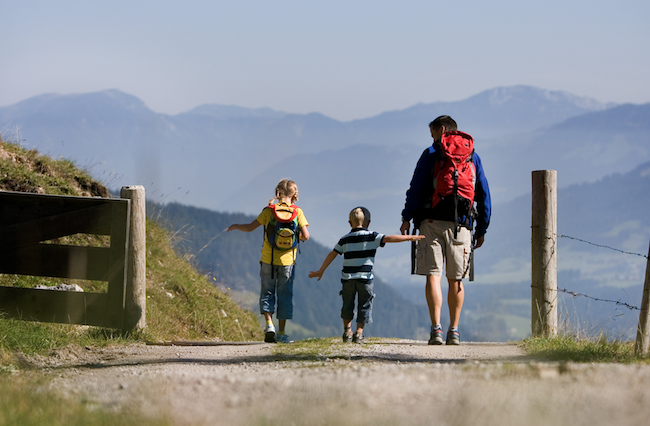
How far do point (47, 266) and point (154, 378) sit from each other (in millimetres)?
3709

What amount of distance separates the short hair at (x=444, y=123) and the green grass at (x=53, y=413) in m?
4.84

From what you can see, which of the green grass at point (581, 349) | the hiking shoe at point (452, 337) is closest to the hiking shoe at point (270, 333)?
the hiking shoe at point (452, 337)

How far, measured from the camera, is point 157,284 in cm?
1170

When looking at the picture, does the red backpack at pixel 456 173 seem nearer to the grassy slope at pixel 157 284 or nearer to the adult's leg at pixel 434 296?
the adult's leg at pixel 434 296

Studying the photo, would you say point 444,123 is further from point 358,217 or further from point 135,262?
point 135,262

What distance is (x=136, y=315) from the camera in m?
8.17

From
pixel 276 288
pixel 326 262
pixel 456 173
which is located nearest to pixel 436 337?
pixel 326 262

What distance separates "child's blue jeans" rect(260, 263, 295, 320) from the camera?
26.7 feet

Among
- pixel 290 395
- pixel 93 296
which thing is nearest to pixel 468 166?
pixel 290 395

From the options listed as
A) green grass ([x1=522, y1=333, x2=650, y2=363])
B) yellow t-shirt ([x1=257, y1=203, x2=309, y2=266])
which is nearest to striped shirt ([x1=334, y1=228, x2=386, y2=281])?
yellow t-shirt ([x1=257, y1=203, x2=309, y2=266])

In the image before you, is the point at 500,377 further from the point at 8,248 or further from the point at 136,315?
the point at 8,248

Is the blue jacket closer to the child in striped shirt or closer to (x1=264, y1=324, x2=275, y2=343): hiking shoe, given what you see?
the child in striped shirt

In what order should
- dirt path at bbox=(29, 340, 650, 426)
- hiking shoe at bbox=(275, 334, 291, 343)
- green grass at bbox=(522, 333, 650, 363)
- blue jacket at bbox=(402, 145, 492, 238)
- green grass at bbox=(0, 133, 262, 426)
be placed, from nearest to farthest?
dirt path at bbox=(29, 340, 650, 426), green grass at bbox=(0, 133, 262, 426), green grass at bbox=(522, 333, 650, 363), blue jacket at bbox=(402, 145, 492, 238), hiking shoe at bbox=(275, 334, 291, 343)

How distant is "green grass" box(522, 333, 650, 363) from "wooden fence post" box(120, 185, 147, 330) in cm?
457
